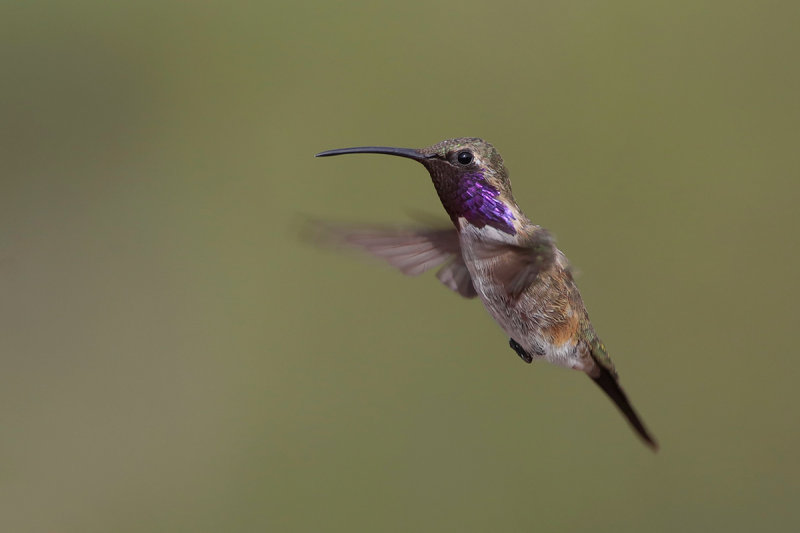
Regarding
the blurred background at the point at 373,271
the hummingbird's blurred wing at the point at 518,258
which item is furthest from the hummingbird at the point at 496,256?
the blurred background at the point at 373,271

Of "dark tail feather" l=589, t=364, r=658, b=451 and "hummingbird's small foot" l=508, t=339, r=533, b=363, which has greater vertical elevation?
"hummingbird's small foot" l=508, t=339, r=533, b=363

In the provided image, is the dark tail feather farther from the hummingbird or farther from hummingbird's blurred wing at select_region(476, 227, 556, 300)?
hummingbird's blurred wing at select_region(476, 227, 556, 300)

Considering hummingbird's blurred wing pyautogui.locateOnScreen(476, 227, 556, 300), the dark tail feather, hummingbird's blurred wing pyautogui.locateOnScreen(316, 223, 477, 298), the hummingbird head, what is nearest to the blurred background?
the dark tail feather

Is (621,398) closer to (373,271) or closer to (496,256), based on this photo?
(496,256)

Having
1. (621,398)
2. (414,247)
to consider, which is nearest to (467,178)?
(414,247)

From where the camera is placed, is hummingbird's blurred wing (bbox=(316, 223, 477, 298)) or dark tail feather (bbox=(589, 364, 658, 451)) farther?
dark tail feather (bbox=(589, 364, 658, 451))

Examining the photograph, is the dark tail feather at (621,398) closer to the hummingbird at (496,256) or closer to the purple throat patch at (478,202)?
the hummingbird at (496,256)
